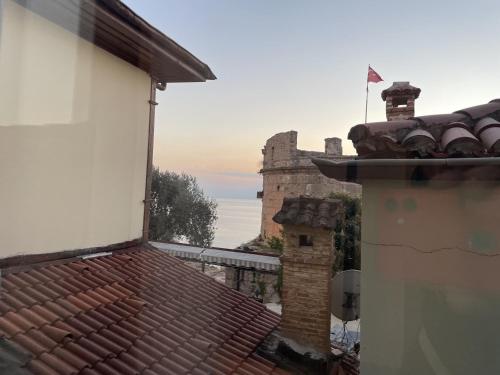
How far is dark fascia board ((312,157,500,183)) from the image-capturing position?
7.43 feet

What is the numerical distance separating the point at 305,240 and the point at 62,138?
9.26 feet

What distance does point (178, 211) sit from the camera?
2230cm

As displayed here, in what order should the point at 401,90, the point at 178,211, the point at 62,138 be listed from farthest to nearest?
1. the point at 178,211
2. the point at 401,90
3. the point at 62,138

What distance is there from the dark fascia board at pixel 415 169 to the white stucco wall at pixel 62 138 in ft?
7.81

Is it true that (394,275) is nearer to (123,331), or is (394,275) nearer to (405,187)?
(405,187)

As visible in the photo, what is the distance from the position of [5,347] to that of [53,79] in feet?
7.37

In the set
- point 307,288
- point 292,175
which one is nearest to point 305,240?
point 307,288

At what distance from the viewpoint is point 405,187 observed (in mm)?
2670

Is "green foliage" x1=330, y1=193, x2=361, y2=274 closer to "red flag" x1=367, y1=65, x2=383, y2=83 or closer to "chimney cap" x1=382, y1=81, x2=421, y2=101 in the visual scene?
"red flag" x1=367, y1=65, x2=383, y2=83

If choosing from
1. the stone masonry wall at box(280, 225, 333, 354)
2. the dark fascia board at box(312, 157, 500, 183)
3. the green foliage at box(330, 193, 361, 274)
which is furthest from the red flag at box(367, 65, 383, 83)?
the green foliage at box(330, 193, 361, 274)

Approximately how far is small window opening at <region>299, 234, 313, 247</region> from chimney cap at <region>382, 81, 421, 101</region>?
2573 millimetres

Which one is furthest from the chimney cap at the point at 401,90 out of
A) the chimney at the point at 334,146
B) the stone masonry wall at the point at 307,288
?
the chimney at the point at 334,146

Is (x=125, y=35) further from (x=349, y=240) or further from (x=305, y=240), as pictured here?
(x=349, y=240)

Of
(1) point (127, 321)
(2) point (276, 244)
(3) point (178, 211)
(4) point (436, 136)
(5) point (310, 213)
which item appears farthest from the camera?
(3) point (178, 211)
